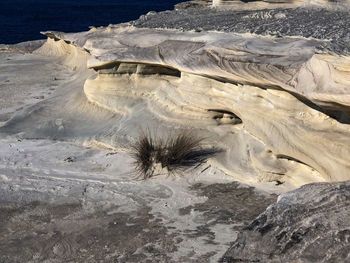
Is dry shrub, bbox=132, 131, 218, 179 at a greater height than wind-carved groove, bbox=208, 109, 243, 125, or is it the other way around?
wind-carved groove, bbox=208, 109, 243, 125

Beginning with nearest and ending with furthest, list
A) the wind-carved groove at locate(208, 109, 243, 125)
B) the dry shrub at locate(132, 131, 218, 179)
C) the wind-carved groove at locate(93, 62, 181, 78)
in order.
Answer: the dry shrub at locate(132, 131, 218, 179) → the wind-carved groove at locate(208, 109, 243, 125) → the wind-carved groove at locate(93, 62, 181, 78)

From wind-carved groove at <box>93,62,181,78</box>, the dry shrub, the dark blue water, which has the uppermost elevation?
wind-carved groove at <box>93,62,181,78</box>

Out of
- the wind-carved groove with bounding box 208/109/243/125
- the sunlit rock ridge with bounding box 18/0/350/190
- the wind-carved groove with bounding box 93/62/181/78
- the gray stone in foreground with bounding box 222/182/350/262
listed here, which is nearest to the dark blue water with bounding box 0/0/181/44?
the wind-carved groove with bounding box 93/62/181/78

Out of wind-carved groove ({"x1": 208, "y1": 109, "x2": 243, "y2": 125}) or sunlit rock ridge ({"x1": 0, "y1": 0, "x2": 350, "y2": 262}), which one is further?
wind-carved groove ({"x1": 208, "y1": 109, "x2": 243, "y2": 125})

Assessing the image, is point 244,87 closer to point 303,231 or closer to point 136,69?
point 136,69

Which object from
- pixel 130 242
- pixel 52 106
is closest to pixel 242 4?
pixel 52 106

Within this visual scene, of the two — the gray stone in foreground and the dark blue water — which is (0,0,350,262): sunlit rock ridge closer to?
the gray stone in foreground

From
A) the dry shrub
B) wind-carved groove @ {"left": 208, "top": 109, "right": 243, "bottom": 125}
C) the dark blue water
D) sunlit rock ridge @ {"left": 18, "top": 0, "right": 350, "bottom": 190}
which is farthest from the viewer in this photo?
the dark blue water
